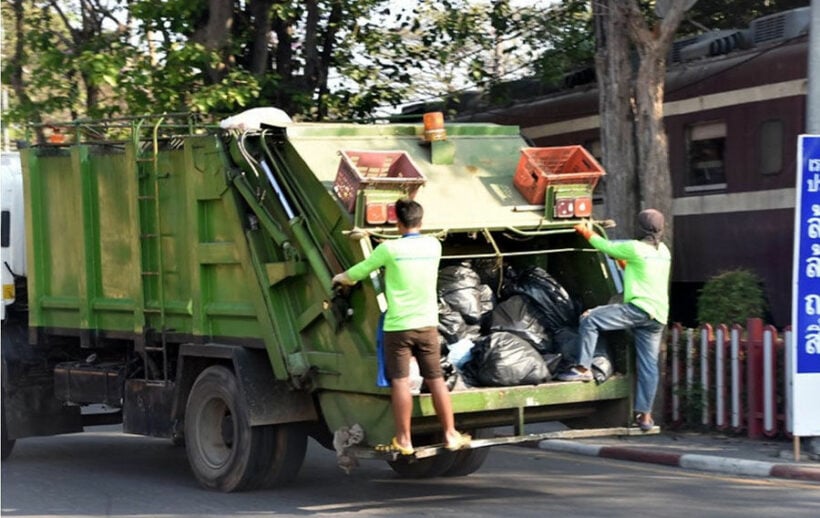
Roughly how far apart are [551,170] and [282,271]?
6.58 feet

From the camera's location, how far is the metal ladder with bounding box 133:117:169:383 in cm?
1000

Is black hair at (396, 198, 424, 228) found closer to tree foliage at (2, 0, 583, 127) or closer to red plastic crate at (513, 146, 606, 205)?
red plastic crate at (513, 146, 606, 205)

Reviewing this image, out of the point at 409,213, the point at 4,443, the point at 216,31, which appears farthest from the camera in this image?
the point at 216,31

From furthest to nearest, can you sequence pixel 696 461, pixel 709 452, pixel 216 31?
1. pixel 216 31
2. pixel 709 452
3. pixel 696 461

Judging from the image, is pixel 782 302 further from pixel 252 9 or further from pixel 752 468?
pixel 252 9

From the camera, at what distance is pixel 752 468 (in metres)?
10.3

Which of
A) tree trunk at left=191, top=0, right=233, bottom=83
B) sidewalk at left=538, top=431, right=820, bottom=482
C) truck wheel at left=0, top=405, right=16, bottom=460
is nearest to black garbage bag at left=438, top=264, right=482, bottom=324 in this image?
sidewalk at left=538, top=431, right=820, bottom=482

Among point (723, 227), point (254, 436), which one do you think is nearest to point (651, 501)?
point (254, 436)

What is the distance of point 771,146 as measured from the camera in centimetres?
1465

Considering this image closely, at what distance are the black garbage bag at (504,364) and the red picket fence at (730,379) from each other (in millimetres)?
3257

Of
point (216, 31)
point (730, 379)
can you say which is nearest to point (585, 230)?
point (730, 379)

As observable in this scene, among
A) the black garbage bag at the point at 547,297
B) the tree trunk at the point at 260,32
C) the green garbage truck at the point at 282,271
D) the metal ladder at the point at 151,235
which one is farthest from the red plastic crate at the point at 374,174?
the tree trunk at the point at 260,32

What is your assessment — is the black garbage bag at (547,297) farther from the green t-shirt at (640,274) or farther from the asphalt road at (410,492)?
the asphalt road at (410,492)

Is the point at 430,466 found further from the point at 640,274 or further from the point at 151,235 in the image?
the point at 151,235
